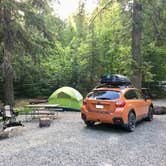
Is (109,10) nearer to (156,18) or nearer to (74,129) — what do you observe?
(156,18)

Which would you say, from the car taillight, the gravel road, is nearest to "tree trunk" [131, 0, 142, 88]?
the gravel road

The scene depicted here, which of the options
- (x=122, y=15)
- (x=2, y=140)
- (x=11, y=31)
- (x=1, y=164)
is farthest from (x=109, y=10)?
(x=1, y=164)

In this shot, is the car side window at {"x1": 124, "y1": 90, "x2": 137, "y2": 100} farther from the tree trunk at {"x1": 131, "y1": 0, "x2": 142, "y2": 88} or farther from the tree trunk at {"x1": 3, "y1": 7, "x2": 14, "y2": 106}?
the tree trunk at {"x1": 3, "y1": 7, "x2": 14, "y2": 106}

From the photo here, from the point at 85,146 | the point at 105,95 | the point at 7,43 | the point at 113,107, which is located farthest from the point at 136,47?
the point at 85,146

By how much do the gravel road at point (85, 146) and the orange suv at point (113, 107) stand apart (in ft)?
1.32

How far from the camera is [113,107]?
9422 millimetres

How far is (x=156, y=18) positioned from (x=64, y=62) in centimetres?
967

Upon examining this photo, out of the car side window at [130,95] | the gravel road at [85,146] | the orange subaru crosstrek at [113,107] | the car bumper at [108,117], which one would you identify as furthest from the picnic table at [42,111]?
the car side window at [130,95]

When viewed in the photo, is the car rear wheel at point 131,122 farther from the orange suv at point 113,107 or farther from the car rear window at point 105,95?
the car rear window at point 105,95

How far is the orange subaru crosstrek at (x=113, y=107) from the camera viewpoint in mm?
9383

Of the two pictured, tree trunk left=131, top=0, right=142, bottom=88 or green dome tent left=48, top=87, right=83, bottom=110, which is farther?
green dome tent left=48, top=87, right=83, bottom=110

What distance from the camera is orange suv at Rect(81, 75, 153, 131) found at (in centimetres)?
938

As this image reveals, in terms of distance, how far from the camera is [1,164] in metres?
6.25

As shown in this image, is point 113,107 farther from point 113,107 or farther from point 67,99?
point 67,99
